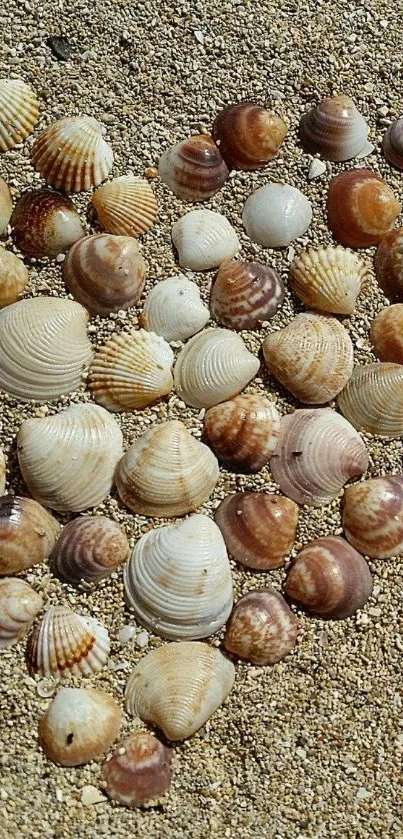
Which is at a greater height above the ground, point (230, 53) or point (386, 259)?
point (230, 53)

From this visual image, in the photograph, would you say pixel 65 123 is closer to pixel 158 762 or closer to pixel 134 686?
pixel 134 686

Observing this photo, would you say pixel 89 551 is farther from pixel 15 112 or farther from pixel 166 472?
pixel 15 112

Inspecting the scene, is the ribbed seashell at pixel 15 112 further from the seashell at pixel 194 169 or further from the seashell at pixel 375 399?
the seashell at pixel 375 399

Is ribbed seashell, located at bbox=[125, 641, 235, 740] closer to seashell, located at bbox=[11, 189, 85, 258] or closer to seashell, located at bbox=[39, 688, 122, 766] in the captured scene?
seashell, located at bbox=[39, 688, 122, 766]

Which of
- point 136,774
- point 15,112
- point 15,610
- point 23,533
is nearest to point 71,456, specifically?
point 23,533

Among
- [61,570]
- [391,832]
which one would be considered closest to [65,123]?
[61,570]

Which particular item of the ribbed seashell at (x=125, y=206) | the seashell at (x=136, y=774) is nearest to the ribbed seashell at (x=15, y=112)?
the ribbed seashell at (x=125, y=206)
